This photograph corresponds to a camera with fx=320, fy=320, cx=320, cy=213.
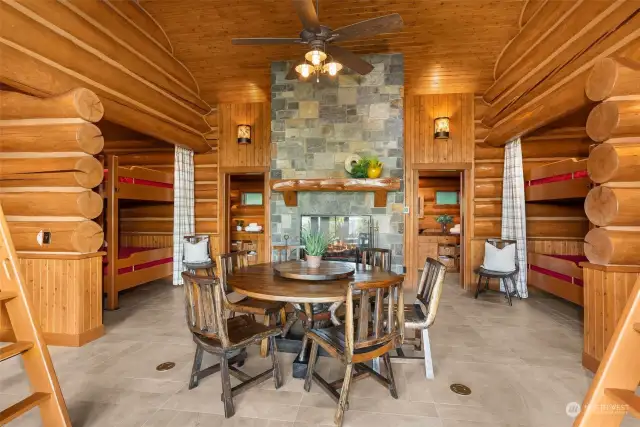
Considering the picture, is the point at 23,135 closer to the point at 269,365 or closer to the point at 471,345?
the point at 269,365

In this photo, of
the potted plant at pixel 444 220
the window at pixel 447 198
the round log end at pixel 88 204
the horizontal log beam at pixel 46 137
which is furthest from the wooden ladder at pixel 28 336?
the window at pixel 447 198

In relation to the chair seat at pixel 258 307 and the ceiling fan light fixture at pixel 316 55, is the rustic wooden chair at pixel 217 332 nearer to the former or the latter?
the chair seat at pixel 258 307

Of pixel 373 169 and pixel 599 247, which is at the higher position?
pixel 373 169

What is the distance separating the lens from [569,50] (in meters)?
3.42

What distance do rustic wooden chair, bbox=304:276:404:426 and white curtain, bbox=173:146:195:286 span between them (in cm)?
411

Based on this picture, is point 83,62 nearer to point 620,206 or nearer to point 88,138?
point 88,138

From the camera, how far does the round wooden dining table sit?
2.01 metres

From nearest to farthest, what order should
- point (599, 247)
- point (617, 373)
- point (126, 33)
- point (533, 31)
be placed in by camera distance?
1. point (617, 373)
2. point (599, 247)
3. point (126, 33)
4. point (533, 31)

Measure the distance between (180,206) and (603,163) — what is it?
5.57 meters

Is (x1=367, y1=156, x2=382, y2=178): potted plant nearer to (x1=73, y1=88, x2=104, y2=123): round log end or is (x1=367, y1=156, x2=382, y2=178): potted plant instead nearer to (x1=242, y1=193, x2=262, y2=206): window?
(x1=73, y1=88, x2=104, y2=123): round log end

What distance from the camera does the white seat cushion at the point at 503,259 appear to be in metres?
4.66

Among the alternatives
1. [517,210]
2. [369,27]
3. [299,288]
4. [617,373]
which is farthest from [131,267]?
[517,210]

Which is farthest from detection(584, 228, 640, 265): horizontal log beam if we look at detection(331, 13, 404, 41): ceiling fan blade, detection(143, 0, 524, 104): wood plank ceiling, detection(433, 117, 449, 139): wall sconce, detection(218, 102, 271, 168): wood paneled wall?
detection(218, 102, 271, 168): wood paneled wall

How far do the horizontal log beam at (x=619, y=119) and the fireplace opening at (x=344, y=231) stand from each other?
2932 millimetres
